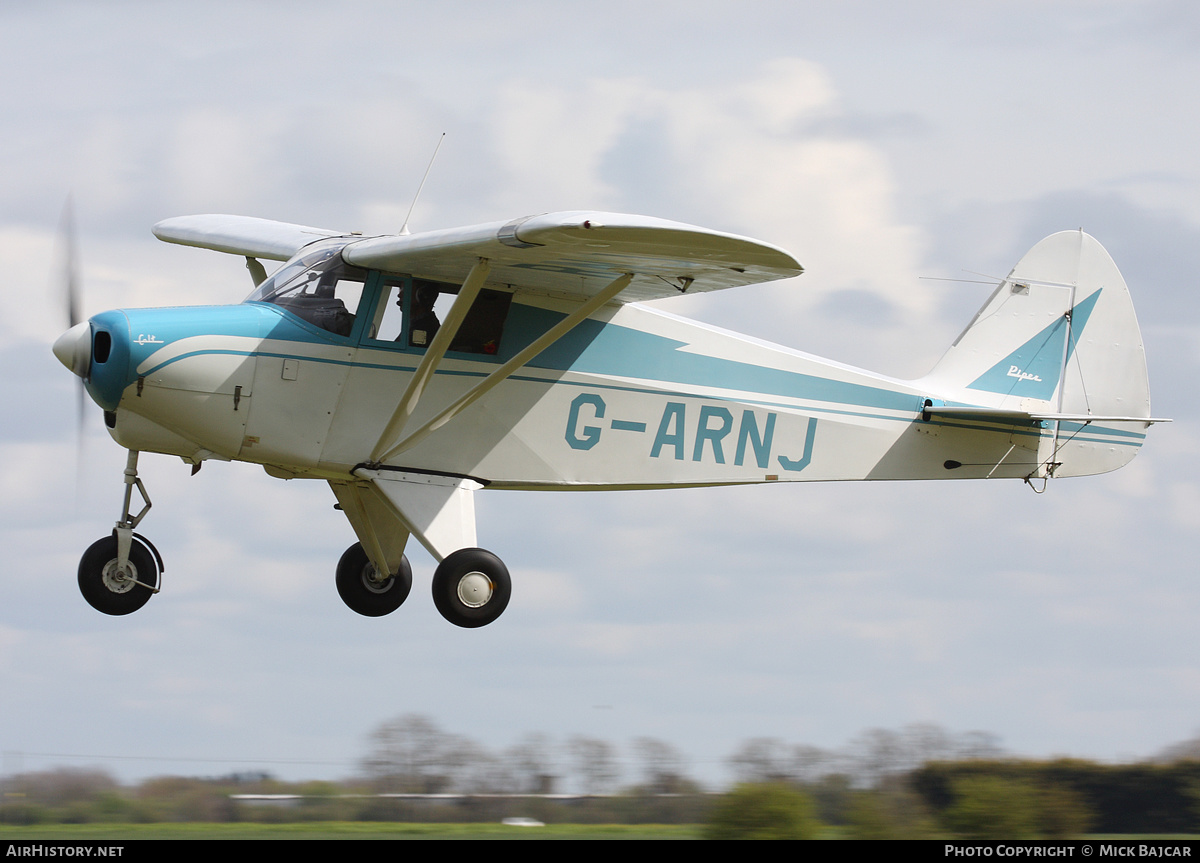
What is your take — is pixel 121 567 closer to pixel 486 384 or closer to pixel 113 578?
pixel 113 578

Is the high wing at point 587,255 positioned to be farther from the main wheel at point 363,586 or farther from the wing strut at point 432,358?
the main wheel at point 363,586

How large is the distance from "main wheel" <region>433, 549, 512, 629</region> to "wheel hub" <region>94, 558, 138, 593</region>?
2.49 metres

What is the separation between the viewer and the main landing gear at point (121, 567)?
11117 mm

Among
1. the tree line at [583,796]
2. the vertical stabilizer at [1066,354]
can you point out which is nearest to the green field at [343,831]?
the tree line at [583,796]

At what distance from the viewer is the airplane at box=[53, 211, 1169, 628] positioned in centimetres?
1058

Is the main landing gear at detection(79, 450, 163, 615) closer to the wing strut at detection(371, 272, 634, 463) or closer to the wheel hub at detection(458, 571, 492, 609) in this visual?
the wing strut at detection(371, 272, 634, 463)

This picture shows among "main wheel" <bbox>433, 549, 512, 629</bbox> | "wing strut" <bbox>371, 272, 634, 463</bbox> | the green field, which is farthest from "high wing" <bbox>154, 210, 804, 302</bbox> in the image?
the green field

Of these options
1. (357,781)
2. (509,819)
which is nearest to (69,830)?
(357,781)

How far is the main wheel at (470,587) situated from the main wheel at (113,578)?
2422mm

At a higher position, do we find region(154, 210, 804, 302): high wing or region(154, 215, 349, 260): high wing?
region(154, 215, 349, 260): high wing

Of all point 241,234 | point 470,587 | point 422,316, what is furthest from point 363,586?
point 241,234

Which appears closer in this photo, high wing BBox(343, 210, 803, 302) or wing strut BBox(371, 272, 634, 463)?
high wing BBox(343, 210, 803, 302)
